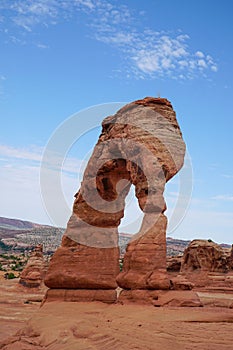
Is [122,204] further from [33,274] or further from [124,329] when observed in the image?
[33,274]

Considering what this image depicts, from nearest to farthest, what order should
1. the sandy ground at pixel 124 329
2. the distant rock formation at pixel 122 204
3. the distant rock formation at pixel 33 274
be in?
the sandy ground at pixel 124 329
the distant rock formation at pixel 122 204
the distant rock formation at pixel 33 274

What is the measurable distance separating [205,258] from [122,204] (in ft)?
86.2

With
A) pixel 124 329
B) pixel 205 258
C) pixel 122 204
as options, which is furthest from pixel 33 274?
pixel 124 329

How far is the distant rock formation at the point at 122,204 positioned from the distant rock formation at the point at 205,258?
2599 centimetres

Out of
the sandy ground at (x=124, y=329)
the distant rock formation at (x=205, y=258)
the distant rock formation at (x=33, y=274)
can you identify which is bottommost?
the sandy ground at (x=124, y=329)

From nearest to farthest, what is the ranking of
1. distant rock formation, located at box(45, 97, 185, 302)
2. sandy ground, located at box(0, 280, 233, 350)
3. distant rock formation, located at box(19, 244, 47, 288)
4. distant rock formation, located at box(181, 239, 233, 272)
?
sandy ground, located at box(0, 280, 233, 350), distant rock formation, located at box(45, 97, 185, 302), distant rock formation, located at box(19, 244, 47, 288), distant rock formation, located at box(181, 239, 233, 272)

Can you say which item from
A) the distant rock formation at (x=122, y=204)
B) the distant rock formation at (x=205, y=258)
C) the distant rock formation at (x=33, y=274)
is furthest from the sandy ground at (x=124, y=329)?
the distant rock formation at (x=205, y=258)

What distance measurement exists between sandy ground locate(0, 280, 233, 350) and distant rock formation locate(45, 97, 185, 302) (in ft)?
3.78

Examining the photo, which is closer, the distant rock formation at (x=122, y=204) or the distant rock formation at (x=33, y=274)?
the distant rock formation at (x=122, y=204)

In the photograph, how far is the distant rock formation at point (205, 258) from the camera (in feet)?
134

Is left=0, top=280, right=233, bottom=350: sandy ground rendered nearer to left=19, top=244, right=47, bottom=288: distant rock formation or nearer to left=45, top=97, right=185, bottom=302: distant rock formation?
left=45, top=97, right=185, bottom=302: distant rock formation

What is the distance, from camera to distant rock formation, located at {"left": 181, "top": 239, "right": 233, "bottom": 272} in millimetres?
40719

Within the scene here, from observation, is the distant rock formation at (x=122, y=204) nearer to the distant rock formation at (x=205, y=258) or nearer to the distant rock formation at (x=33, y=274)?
the distant rock formation at (x=33, y=274)

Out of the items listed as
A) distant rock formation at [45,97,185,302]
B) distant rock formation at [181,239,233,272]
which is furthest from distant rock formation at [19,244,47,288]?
distant rock formation at [45,97,185,302]
